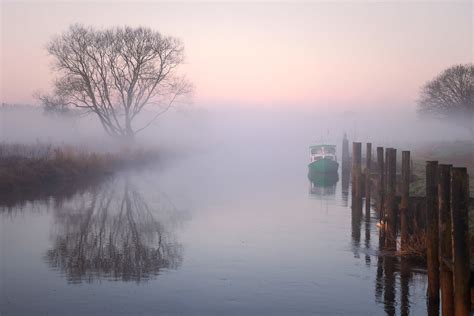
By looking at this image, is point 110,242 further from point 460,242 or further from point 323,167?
point 323,167

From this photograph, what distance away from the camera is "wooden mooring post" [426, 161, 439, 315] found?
11625 mm

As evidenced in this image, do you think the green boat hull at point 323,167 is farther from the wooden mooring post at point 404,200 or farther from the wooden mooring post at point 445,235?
the wooden mooring post at point 445,235

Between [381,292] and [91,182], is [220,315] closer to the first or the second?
[381,292]

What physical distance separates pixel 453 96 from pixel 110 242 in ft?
202

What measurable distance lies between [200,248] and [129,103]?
39.6 m

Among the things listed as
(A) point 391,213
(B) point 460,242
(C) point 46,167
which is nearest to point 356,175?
(A) point 391,213

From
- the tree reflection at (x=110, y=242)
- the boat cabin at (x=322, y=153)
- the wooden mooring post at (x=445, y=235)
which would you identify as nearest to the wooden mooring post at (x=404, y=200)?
the wooden mooring post at (x=445, y=235)

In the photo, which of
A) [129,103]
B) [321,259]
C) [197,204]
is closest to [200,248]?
[321,259]

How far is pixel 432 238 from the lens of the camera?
11.6 m

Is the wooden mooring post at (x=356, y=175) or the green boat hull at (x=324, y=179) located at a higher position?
the wooden mooring post at (x=356, y=175)

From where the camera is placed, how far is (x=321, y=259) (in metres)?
16.6

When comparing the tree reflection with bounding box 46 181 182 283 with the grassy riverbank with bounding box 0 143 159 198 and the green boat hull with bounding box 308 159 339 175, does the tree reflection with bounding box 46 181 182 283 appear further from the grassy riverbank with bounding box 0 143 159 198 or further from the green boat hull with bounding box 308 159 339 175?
the green boat hull with bounding box 308 159 339 175

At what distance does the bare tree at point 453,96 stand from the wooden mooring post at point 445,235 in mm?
62657

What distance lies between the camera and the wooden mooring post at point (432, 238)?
1162cm
